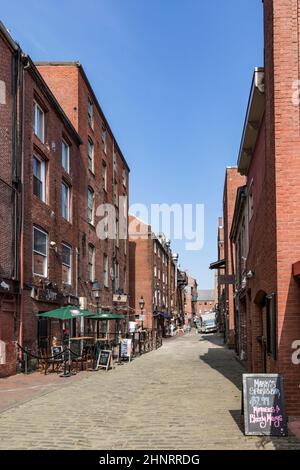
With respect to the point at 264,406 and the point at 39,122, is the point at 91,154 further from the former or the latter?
the point at 264,406

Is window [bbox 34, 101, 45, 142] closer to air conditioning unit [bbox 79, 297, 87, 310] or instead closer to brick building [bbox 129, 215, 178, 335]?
air conditioning unit [bbox 79, 297, 87, 310]

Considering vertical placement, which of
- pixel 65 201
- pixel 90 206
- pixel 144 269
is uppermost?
pixel 90 206

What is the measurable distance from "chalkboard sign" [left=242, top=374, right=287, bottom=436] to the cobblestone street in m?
0.18

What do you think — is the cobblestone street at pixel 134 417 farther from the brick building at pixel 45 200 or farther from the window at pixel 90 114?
the window at pixel 90 114

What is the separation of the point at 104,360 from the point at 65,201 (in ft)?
29.3

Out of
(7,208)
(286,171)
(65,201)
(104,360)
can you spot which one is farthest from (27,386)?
(65,201)

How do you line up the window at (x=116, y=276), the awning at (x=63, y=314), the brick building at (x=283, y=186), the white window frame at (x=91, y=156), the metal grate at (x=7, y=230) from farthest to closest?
the window at (x=116, y=276)
the white window frame at (x=91, y=156)
the awning at (x=63, y=314)
the metal grate at (x=7, y=230)
the brick building at (x=283, y=186)

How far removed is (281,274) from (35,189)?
13362mm

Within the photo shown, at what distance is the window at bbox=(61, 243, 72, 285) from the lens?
24.7m

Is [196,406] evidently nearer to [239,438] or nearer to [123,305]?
[239,438]

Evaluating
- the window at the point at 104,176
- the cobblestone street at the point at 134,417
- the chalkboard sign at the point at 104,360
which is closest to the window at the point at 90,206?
the window at the point at 104,176

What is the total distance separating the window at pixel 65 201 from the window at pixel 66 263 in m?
1.42

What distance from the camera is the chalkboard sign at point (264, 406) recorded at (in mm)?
8086

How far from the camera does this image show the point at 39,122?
2198 cm
